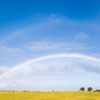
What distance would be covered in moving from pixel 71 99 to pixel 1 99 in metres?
18.9

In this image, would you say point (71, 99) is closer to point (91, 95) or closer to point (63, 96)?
point (63, 96)

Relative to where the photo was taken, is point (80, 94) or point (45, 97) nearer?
point (45, 97)

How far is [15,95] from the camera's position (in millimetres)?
62000

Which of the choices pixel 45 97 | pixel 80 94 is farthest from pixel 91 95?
pixel 45 97

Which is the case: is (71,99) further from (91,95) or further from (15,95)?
(15,95)

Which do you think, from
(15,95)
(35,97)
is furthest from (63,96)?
(15,95)

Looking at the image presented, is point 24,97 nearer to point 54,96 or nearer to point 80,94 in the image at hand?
point 54,96

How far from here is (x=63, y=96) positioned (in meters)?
62.0

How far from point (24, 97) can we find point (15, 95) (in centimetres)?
362

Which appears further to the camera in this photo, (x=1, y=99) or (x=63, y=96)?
(x=63, y=96)

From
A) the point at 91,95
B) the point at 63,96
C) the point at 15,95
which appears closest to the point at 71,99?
the point at 63,96

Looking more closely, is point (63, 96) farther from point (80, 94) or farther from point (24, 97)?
point (24, 97)

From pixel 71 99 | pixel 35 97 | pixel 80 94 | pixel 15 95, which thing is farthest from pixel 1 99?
pixel 80 94

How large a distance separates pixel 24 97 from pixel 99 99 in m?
20.6
